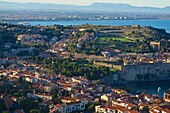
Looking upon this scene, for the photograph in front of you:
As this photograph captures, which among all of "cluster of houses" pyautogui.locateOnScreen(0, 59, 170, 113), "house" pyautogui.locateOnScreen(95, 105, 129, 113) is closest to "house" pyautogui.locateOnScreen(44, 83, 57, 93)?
"cluster of houses" pyautogui.locateOnScreen(0, 59, 170, 113)

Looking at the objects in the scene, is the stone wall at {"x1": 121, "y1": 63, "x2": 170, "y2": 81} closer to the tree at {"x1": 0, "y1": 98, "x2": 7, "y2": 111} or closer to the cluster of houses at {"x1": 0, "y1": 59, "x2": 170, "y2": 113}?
the cluster of houses at {"x1": 0, "y1": 59, "x2": 170, "y2": 113}

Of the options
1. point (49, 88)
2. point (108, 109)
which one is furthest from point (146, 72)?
point (108, 109)

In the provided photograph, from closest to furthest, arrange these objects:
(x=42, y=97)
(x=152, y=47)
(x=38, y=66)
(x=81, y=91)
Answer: (x=42, y=97) < (x=81, y=91) < (x=38, y=66) < (x=152, y=47)

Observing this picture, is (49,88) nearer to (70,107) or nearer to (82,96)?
(82,96)

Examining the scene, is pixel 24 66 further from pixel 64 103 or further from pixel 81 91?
pixel 64 103

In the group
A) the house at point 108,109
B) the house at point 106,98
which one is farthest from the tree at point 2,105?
the house at point 106,98

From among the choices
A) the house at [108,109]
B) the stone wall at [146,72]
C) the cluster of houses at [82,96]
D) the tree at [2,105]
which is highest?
the tree at [2,105]

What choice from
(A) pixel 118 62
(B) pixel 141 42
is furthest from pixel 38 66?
(B) pixel 141 42

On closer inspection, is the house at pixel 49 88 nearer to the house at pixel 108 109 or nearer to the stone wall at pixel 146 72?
the house at pixel 108 109
